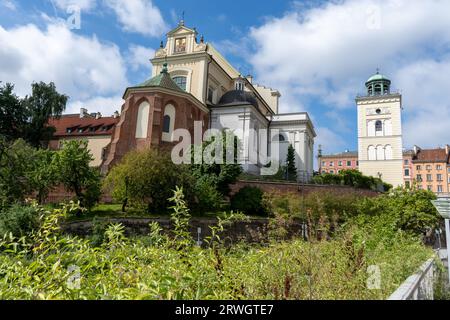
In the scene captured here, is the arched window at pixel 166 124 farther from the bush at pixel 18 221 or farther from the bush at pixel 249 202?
the bush at pixel 18 221

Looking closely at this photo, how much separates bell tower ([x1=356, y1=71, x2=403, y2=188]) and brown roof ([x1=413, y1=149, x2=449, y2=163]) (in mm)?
26300

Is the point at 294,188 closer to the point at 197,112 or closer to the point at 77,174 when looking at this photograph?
the point at 197,112

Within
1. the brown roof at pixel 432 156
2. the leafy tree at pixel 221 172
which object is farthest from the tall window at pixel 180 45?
the brown roof at pixel 432 156

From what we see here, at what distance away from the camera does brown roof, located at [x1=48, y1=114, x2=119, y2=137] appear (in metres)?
50.0

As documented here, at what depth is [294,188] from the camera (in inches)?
1331

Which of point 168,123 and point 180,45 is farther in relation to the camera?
point 180,45

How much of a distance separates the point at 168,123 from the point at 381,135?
36285 mm

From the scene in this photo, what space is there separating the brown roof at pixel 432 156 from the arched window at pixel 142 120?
6485cm

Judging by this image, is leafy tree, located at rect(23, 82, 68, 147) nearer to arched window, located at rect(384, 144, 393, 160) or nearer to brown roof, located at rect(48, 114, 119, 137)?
brown roof, located at rect(48, 114, 119, 137)

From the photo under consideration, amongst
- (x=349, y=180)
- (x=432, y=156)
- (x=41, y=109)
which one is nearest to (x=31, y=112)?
(x=41, y=109)

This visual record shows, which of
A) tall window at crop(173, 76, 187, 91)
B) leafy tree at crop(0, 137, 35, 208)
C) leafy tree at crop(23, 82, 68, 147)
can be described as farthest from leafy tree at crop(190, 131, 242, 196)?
leafy tree at crop(23, 82, 68, 147)

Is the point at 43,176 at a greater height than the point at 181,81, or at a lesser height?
lesser

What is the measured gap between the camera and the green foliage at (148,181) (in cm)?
2559

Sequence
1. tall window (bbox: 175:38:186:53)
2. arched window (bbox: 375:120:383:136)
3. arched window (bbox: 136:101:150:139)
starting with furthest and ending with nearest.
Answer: arched window (bbox: 375:120:383:136)
tall window (bbox: 175:38:186:53)
arched window (bbox: 136:101:150:139)
